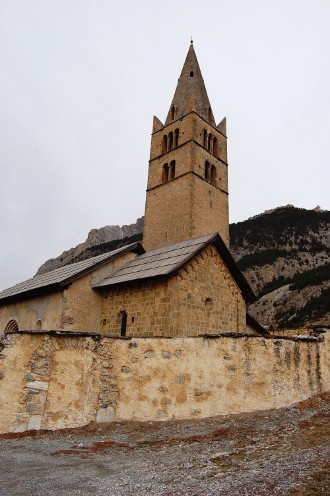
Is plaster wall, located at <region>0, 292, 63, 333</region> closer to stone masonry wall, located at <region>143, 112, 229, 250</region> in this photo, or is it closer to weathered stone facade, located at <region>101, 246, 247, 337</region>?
weathered stone facade, located at <region>101, 246, 247, 337</region>

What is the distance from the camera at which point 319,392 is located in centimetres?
1082

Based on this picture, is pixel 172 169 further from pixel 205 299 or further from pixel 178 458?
pixel 178 458

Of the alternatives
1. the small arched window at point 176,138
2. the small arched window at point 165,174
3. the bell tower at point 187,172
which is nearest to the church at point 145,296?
the bell tower at point 187,172

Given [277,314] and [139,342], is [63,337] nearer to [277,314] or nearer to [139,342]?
[139,342]

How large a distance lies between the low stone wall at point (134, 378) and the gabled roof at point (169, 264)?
13.1 feet

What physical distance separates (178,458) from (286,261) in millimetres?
50375

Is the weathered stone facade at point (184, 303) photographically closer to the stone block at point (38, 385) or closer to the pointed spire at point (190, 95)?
the stone block at point (38, 385)

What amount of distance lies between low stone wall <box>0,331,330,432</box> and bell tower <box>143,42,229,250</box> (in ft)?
53.1

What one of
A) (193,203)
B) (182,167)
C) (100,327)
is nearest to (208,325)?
(100,327)

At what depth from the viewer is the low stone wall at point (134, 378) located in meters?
7.84

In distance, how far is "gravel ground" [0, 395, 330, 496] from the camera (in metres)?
4.39

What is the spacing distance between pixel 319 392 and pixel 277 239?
50706 mm

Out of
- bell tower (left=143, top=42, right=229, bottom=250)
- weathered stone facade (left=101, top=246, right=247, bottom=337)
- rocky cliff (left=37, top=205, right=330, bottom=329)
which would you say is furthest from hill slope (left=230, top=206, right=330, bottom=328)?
weathered stone facade (left=101, top=246, right=247, bottom=337)

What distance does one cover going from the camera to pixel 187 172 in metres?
27.2
